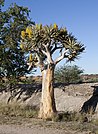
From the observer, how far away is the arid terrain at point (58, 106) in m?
13.1

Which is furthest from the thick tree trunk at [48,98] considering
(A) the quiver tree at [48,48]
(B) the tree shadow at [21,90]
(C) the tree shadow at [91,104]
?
(B) the tree shadow at [21,90]

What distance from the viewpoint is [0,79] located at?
21.5 metres

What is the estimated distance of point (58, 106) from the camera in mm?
19438

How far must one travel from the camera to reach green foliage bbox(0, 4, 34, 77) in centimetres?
2034

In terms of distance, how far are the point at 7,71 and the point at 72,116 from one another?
6.81m

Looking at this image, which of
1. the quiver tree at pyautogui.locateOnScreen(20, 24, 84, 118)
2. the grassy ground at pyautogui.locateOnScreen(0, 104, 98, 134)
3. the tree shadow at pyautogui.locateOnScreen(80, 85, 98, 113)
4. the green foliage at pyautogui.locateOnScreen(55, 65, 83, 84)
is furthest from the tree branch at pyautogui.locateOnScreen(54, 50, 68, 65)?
the green foliage at pyautogui.locateOnScreen(55, 65, 83, 84)

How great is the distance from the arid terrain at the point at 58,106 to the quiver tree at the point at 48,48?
44.3 inches

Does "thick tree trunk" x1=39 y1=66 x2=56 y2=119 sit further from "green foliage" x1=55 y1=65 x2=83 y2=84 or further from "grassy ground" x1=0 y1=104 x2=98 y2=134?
"green foliage" x1=55 y1=65 x2=83 y2=84

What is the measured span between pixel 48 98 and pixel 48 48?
8.12ft

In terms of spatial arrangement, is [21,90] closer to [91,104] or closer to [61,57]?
[91,104]

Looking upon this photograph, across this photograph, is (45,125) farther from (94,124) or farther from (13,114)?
(13,114)

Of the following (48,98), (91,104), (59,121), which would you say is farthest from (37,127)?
(91,104)

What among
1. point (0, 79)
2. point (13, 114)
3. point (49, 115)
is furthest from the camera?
point (0, 79)

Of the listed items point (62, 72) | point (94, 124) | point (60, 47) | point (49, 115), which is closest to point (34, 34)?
point (60, 47)
